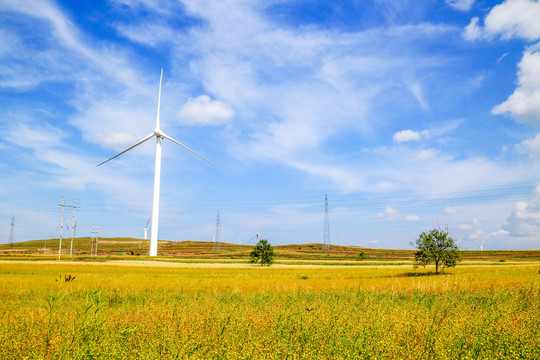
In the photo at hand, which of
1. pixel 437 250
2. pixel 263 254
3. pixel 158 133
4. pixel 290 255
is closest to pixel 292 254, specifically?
pixel 290 255

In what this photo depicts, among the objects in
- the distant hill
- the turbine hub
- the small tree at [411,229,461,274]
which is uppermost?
the turbine hub

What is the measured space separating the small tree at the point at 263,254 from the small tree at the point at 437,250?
3526 centimetres

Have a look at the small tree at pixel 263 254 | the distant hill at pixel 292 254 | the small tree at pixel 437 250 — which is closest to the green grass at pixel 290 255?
the distant hill at pixel 292 254

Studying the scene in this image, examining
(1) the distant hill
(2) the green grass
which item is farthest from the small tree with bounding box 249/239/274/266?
(1) the distant hill

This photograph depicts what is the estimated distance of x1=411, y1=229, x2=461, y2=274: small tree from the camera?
46.8m

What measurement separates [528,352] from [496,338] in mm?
1353

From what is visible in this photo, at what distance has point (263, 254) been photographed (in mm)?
75812

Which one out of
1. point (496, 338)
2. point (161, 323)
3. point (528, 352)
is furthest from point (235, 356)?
point (496, 338)

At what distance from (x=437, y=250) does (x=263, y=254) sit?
129ft

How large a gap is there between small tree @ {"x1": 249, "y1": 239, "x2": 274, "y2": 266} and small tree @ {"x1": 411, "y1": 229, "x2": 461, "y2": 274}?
3526 centimetres

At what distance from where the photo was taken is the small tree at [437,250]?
46.8 metres

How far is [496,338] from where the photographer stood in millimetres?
7719

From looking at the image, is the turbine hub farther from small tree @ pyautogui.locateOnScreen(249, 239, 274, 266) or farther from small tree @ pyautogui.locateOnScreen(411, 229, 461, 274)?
small tree @ pyautogui.locateOnScreen(411, 229, 461, 274)

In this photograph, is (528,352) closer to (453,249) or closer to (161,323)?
(161,323)
